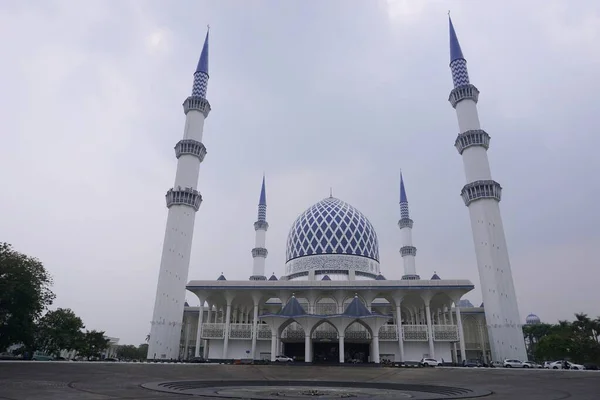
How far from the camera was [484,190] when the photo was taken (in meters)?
33.0

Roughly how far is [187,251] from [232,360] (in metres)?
9.60

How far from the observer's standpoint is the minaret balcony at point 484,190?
108 feet

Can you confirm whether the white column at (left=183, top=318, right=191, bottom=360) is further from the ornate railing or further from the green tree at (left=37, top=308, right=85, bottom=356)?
the green tree at (left=37, top=308, right=85, bottom=356)

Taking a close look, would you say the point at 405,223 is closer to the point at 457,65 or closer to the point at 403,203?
the point at 403,203

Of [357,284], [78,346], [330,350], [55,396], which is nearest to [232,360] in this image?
[330,350]

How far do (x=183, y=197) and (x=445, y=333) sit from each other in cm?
2430

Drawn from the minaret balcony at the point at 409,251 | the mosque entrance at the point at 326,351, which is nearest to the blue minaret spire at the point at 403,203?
the minaret balcony at the point at 409,251

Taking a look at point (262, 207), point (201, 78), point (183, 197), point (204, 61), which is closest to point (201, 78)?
point (201, 78)

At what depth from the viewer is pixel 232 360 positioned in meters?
32.6

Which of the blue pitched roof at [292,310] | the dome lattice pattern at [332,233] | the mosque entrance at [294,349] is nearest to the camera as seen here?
the blue pitched roof at [292,310]

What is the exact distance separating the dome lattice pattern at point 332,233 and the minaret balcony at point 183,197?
14.5 metres

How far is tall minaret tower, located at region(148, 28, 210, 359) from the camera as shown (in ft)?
104

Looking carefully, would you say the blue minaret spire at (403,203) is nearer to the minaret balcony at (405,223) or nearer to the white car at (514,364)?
the minaret balcony at (405,223)

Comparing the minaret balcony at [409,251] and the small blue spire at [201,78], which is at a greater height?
the small blue spire at [201,78]
